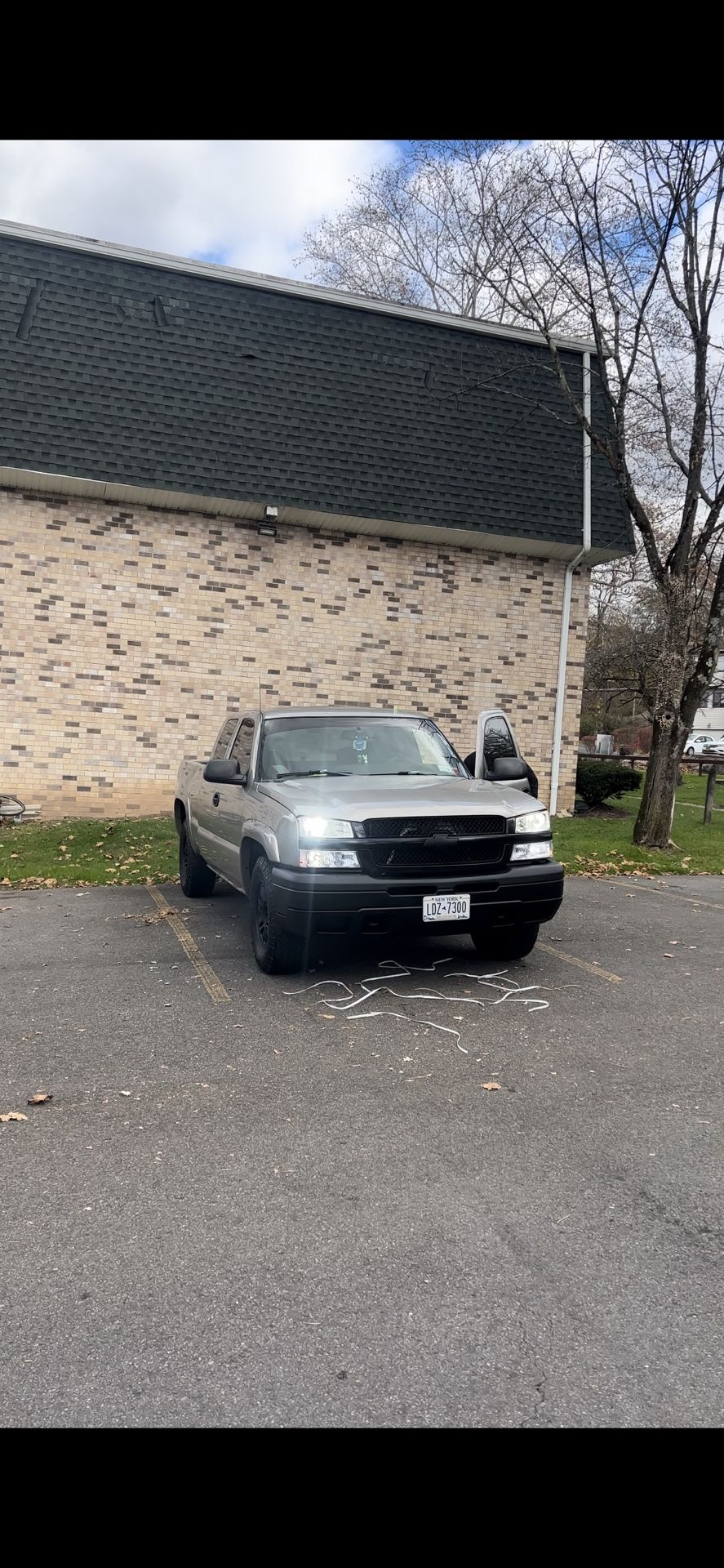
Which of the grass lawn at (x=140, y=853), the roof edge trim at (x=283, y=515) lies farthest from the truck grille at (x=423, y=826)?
the roof edge trim at (x=283, y=515)

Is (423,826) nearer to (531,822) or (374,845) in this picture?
(374,845)

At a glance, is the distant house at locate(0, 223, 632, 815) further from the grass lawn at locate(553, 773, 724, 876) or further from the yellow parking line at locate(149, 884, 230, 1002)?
the yellow parking line at locate(149, 884, 230, 1002)

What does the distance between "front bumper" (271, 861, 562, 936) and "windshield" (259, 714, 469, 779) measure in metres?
1.28

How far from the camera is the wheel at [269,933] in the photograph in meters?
5.77

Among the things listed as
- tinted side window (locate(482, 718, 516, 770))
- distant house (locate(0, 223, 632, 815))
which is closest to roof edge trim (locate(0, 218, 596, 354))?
distant house (locate(0, 223, 632, 815))

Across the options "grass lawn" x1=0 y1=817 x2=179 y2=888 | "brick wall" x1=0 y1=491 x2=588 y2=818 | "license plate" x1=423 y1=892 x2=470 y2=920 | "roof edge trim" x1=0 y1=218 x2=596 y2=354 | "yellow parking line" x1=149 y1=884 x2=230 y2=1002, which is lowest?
"grass lawn" x1=0 y1=817 x2=179 y2=888

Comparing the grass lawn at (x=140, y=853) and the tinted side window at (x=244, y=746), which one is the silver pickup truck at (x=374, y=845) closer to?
the tinted side window at (x=244, y=746)

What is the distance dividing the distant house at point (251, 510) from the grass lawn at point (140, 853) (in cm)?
112

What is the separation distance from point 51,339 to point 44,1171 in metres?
11.1

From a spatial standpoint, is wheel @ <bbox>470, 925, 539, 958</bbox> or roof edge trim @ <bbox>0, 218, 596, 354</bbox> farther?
roof edge trim @ <bbox>0, 218, 596, 354</bbox>

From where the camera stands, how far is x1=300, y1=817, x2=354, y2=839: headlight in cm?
561

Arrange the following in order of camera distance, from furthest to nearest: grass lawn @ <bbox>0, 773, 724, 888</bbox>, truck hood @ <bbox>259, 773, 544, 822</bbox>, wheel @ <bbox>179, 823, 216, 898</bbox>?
1. grass lawn @ <bbox>0, 773, 724, 888</bbox>
2. wheel @ <bbox>179, 823, 216, 898</bbox>
3. truck hood @ <bbox>259, 773, 544, 822</bbox>

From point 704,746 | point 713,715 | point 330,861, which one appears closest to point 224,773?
point 330,861

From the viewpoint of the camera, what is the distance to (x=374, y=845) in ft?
18.5
